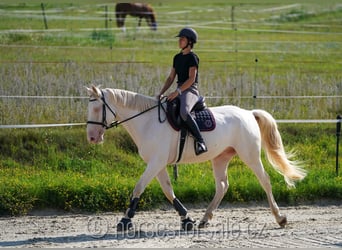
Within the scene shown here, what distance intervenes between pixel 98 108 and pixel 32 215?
234 centimetres

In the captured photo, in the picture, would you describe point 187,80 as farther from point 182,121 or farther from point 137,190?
point 137,190

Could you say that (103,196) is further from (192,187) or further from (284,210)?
(284,210)

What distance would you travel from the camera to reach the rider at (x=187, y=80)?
9.59 m

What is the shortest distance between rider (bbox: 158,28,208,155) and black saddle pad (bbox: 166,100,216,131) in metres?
0.09

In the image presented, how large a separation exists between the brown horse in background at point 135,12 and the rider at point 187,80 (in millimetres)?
17866

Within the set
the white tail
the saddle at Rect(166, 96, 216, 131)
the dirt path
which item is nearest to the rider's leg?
the saddle at Rect(166, 96, 216, 131)

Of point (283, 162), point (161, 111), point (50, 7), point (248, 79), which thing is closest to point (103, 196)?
point (161, 111)

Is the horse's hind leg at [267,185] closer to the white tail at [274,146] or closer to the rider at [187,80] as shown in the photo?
the white tail at [274,146]

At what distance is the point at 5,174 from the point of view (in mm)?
12234

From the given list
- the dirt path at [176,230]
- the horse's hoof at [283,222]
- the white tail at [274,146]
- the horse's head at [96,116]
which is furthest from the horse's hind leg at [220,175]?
the horse's head at [96,116]

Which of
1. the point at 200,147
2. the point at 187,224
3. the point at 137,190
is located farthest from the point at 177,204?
the point at 200,147

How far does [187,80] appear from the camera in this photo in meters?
9.62

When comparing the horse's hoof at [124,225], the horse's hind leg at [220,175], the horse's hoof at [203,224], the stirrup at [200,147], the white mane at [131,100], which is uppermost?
the white mane at [131,100]

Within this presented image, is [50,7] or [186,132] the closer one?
[186,132]
